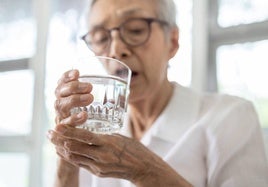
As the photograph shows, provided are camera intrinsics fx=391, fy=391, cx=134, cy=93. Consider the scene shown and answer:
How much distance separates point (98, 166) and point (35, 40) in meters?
1.71

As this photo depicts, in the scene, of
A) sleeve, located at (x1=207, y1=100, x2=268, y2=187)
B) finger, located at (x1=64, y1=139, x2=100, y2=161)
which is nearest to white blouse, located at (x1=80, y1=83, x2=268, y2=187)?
sleeve, located at (x1=207, y1=100, x2=268, y2=187)

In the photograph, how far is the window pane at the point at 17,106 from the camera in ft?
7.48

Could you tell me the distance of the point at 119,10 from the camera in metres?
1.01

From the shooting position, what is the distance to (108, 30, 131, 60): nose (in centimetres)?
96

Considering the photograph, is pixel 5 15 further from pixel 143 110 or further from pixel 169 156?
pixel 169 156

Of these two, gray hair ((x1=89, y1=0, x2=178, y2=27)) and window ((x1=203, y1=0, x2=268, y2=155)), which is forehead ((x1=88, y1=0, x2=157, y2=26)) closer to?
gray hair ((x1=89, y1=0, x2=178, y2=27))

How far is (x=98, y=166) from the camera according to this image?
0.73 meters

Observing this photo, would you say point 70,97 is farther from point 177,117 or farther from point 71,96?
point 177,117

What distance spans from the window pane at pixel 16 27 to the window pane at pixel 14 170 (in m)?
0.61

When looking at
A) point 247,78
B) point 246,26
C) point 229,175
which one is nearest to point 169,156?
point 229,175

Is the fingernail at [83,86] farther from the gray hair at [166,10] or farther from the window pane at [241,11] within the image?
the window pane at [241,11]

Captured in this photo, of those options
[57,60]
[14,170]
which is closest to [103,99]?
[57,60]

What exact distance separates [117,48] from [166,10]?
0.21 m

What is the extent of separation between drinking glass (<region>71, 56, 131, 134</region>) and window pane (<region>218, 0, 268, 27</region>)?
106cm
